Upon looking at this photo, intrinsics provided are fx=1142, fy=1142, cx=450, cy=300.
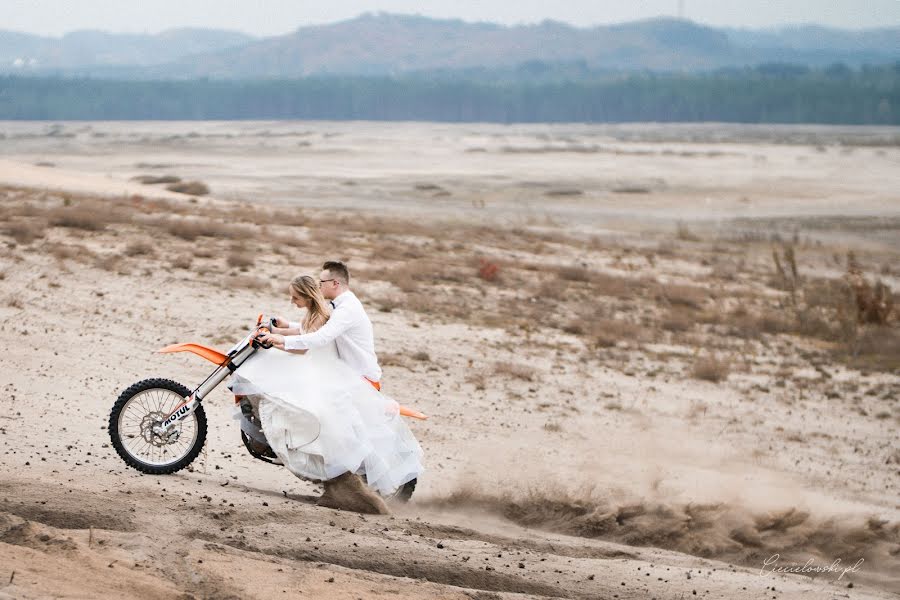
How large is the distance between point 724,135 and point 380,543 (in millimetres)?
149214

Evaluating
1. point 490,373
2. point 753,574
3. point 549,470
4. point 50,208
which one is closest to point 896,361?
point 490,373

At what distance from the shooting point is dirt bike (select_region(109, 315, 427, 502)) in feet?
26.8

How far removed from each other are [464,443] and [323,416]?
4120 mm

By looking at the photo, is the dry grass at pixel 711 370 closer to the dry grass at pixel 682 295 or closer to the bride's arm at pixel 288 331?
the dry grass at pixel 682 295

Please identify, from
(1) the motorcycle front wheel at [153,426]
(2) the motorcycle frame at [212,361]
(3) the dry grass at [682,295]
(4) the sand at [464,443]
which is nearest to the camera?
(4) the sand at [464,443]

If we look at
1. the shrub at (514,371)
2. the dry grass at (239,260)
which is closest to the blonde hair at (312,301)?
the shrub at (514,371)

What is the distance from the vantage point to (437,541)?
765 centimetres

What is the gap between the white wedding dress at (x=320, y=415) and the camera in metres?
7.85

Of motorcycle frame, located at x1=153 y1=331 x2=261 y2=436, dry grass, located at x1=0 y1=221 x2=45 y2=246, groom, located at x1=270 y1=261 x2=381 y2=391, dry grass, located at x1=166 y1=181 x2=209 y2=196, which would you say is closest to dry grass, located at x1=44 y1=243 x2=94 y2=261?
dry grass, located at x1=0 y1=221 x2=45 y2=246

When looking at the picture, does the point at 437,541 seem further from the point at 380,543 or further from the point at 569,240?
the point at 569,240

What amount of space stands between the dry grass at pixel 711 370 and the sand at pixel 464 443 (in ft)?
0.65

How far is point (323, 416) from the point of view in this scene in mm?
7840

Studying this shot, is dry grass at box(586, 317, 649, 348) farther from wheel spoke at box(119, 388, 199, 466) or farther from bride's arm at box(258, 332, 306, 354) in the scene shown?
bride's arm at box(258, 332, 306, 354)

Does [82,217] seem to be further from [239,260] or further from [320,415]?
[320,415]
